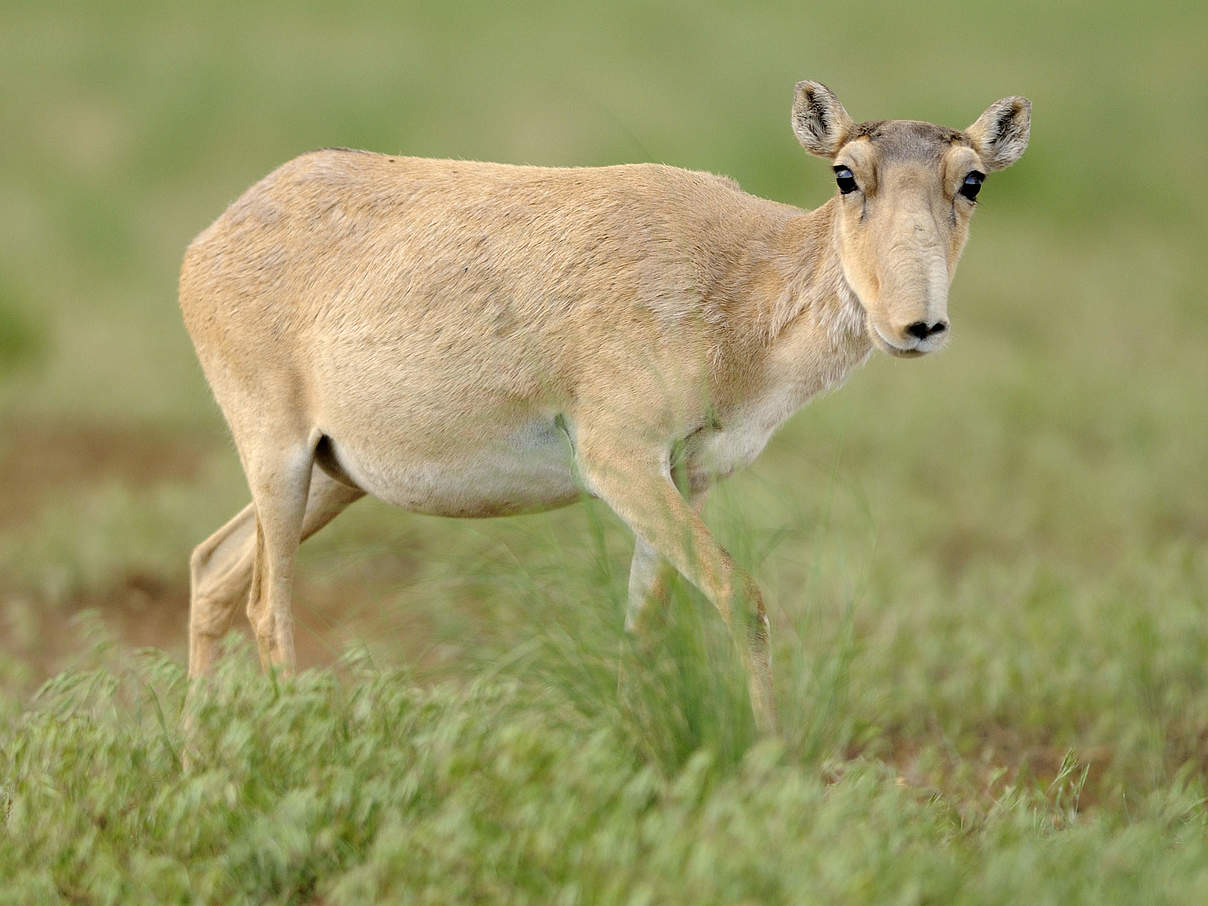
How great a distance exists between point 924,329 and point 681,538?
88 centimetres

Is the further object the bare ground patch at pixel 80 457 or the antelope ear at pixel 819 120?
the bare ground patch at pixel 80 457

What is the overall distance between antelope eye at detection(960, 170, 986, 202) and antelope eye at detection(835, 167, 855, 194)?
31 cm

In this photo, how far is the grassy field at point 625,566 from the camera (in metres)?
3.77

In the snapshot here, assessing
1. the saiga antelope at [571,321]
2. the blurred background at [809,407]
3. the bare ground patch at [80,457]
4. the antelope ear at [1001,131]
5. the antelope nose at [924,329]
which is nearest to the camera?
the antelope nose at [924,329]

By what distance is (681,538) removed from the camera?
14.9 feet

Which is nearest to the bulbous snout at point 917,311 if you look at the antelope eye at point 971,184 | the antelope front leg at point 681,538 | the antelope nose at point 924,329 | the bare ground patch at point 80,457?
the antelope nose at point 924,329

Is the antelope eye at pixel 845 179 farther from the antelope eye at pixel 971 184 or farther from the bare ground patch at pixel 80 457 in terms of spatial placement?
the bare ground patch at pixel 80 457

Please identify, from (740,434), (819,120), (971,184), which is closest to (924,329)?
(971,184)

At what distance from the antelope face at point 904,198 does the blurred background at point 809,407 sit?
612 millimetres

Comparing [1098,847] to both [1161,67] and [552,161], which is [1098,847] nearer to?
[552,161]

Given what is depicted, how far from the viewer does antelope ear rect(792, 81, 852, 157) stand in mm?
4734

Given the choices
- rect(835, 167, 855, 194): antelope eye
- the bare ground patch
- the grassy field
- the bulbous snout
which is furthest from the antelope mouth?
the bare ground patch

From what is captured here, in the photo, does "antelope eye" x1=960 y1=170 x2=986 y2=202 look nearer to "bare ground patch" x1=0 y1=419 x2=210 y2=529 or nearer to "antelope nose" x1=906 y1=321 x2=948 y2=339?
"antelope nose" x1=906 y1=321 x2=948 y2=339

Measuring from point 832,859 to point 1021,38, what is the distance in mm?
19168
